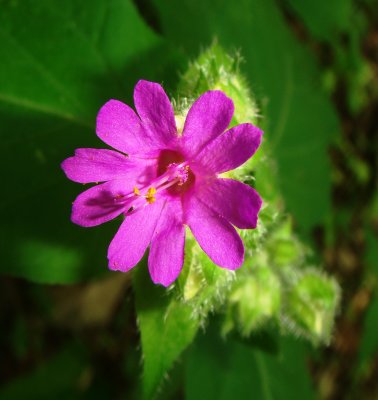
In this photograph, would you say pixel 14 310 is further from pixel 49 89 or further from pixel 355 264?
pixel 355 264

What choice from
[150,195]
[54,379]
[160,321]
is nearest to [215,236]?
[150,195]

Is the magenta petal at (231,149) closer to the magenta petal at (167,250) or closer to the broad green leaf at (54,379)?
the magenta petal at (167,250)

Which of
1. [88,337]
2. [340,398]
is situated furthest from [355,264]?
[88,337]

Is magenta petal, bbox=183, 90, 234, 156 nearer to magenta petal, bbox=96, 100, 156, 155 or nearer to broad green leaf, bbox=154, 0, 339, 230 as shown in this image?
magenta petal, bbox=96, 100, 156, 155

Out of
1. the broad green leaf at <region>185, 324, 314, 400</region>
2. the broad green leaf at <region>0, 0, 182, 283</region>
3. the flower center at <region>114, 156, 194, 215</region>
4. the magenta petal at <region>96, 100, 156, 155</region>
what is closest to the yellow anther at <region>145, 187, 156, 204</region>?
the flower center at <region>114, 156, 194, 215</region>

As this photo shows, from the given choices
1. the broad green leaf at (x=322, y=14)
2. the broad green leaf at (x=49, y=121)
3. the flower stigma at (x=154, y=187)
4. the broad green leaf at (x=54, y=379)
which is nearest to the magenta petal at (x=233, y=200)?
the flower stigma at (x=154, y=187)

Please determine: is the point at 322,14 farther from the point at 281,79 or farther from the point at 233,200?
the point at 233,200
